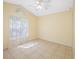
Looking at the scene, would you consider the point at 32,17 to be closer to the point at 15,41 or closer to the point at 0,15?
the point at 15,41

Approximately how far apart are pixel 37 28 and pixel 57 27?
2175mm

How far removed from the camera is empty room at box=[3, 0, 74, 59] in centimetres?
344

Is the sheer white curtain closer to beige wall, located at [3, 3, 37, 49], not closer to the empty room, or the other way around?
the empty room

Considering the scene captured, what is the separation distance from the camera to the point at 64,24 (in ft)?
14.4

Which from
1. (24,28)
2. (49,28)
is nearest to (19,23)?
(24,28)

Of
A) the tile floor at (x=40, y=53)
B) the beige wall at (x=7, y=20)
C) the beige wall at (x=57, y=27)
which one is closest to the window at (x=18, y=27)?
the beige wall at (x=7, y=20)

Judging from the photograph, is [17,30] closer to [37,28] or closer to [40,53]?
[37,28]

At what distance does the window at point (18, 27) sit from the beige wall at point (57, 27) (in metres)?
1.35

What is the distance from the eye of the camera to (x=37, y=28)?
6660mm

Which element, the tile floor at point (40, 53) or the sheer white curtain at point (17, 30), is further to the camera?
the sheer white curtain at point (17, 30)

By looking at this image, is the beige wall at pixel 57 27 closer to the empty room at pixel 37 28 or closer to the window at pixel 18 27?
the empty room at pixel 37 28

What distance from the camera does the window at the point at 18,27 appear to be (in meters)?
4.31

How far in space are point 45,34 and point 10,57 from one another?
353 cm

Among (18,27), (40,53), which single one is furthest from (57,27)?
(18,27)
